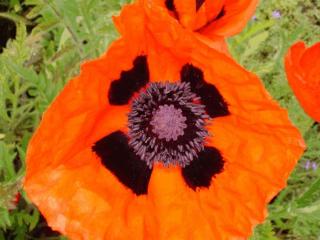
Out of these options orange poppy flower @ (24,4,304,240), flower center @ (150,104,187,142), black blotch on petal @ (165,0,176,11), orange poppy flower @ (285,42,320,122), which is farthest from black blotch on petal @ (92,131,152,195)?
orange poppy flower @ (285,42,320,122)

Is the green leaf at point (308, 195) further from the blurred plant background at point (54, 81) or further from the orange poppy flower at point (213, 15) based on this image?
the orange poppy flower at point (213, 15)

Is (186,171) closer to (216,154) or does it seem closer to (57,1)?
(216,154)

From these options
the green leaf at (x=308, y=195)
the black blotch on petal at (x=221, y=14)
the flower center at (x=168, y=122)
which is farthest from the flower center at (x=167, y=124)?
the green leaf at (x=308, y=195)

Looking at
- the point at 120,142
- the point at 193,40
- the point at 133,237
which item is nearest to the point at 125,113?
the point at 120,142

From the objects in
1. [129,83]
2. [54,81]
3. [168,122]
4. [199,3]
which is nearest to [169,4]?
[199,3]

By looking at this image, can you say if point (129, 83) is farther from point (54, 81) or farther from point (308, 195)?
point (308, 195)

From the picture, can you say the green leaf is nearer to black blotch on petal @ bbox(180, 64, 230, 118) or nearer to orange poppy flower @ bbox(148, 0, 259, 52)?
black blotch on petal @ bbox(180, 64, 230, 118)

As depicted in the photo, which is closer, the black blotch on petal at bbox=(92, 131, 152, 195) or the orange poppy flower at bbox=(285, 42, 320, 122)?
the orange poppy flower at bbox=(285, 42, 320, 122)
